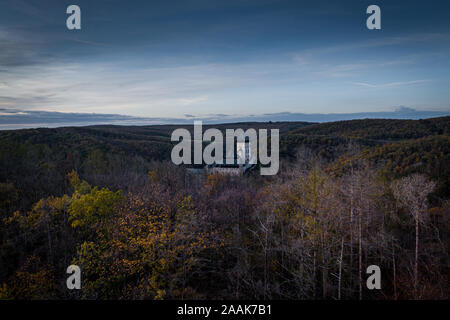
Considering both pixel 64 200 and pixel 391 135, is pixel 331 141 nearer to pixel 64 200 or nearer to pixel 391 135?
pixel 391 135

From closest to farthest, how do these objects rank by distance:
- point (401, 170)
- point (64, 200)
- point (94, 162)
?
point (64, 200) → point (401, 170) → point (94, 162)

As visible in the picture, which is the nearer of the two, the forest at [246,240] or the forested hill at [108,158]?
the forest at [246,240]

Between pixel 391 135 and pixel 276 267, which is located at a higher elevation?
pixel 391 135

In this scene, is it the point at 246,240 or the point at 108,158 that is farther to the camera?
the point at 108,158

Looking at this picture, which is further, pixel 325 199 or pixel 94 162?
pixel 94 162

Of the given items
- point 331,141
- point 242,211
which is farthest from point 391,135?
point 242,211

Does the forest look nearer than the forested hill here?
Yes

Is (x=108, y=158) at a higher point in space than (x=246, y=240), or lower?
higher
